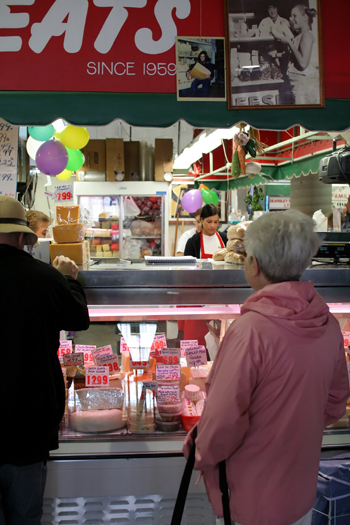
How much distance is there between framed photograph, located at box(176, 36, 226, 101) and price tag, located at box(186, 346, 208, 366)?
1451 mm

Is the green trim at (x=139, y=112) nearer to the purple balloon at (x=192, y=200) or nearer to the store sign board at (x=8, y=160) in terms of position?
the store sign board at (x=8, y=160)

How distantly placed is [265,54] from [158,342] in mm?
1784

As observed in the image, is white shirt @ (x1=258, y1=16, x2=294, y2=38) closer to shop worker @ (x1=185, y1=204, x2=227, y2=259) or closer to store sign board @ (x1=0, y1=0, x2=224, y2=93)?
store sign board @ (x1=0, y1=0, x2=224, y2=93)

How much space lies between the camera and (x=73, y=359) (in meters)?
2.44

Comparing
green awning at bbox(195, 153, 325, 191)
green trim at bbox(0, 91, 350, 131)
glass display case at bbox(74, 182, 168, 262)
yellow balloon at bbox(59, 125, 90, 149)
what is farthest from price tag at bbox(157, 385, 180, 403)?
green awning at bbox(195, 153, 325, 191)

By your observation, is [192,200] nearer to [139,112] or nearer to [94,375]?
[139,112]

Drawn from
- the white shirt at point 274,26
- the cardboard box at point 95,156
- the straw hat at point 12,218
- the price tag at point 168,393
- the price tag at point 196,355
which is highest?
the cardboard box at point 95,156

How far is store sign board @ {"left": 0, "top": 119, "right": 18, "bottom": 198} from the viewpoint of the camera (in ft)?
9.10

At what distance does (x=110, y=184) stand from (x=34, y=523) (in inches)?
221

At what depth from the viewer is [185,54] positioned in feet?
7.75

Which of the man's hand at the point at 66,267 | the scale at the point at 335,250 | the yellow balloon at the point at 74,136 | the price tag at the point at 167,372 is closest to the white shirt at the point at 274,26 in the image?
the scale at the point at 335,250

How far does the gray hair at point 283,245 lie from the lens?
138cm

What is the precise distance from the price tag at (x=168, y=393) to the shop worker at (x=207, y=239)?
271cm

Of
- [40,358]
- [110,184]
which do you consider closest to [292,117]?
[40,358]
